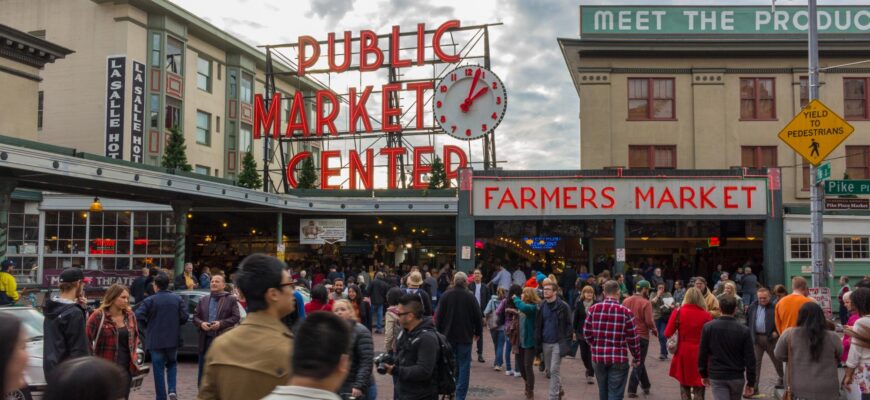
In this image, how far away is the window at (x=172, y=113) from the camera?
1529 inches

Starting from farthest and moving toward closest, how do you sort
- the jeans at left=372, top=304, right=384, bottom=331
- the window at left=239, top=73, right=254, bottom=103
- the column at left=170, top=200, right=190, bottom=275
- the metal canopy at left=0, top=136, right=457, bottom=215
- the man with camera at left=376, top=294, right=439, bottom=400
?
1. the window at left=239, top=73, right=254, bottom=103
2. the column at left=170, top=200, right=190, bottom=275
3. the jeans at left=372, top=304, right=384, bottom=331
4. the metal canopy at left=0, top=136, right=457, bottom=215
5. the man with camera at left=376, top=294, right=439, bottom=400

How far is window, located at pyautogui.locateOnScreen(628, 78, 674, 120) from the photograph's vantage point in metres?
31.9

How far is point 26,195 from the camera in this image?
32.1 m

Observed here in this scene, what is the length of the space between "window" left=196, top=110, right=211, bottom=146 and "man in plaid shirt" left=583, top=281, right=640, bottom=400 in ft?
116

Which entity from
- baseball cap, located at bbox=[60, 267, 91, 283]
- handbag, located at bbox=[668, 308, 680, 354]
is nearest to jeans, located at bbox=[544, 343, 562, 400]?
handbag, located at bbox=[668, 308, 680, 354]

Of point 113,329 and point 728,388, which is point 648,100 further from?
point 113,329

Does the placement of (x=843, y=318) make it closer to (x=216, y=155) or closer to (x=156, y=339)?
(x=156, y=339)

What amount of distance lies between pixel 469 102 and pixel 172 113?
1566 centimetres

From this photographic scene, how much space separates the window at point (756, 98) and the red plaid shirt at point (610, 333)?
24.6 meters

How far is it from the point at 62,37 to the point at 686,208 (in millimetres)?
30200

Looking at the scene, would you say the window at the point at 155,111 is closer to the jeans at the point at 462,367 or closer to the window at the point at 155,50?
the window at the point at 155,50

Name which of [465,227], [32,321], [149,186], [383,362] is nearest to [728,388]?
[383,362]

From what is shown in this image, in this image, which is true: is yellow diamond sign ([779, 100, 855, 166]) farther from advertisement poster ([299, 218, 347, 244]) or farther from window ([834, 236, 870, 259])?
advertisement poster ([299, 218, 347, 244])

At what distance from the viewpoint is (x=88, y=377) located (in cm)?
284
